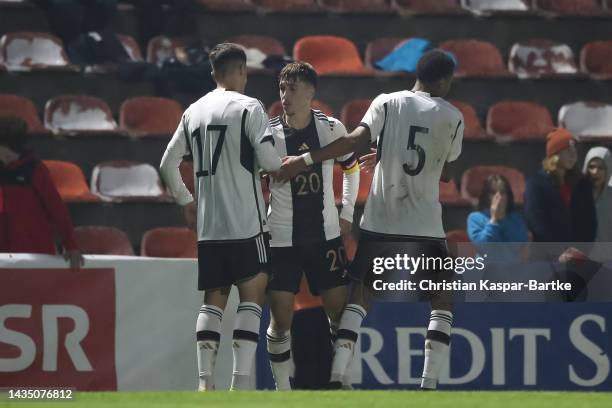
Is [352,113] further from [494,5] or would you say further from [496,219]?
[494,5]

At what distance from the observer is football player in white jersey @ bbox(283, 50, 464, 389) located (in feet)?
25.3

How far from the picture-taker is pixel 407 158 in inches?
305

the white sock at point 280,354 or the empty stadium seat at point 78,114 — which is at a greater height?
the empty stadium seat at point 78,114

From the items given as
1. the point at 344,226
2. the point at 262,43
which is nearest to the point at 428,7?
the point at 262,43

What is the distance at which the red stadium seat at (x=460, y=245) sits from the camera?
9839 millimetres

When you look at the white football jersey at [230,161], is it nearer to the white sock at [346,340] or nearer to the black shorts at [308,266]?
the black shorts at [308,266]

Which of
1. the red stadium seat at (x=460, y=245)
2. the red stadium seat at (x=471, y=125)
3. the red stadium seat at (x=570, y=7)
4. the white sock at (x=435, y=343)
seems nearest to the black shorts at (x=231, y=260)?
the white sock at (x=435, y=343)

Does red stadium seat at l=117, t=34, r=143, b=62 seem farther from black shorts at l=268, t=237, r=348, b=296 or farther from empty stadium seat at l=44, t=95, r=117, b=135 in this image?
black shorts at l=268, t=237, r=348, b=296

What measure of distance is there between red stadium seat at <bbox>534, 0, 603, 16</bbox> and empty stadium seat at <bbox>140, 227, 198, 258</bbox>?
500 centimetres

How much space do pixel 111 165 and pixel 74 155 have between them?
1.51 feet

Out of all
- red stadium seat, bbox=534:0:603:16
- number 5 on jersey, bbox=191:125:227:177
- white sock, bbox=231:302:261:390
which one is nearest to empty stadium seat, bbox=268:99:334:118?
red stadium seat, bbox=534:0:603:16

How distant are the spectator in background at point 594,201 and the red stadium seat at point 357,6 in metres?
3.07

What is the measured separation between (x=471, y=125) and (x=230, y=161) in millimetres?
5323

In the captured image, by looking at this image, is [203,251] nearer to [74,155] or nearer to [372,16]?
[74,155]
